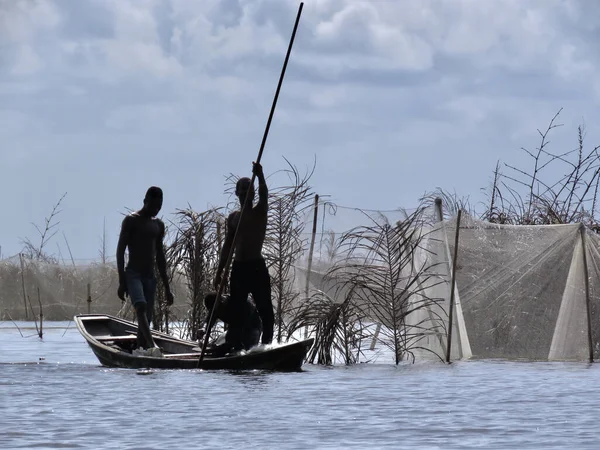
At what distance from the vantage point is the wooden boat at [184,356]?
13625mm

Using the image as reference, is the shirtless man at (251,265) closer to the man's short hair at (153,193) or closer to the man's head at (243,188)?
the man's head at (243,188)

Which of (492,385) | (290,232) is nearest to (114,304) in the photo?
(290,232)

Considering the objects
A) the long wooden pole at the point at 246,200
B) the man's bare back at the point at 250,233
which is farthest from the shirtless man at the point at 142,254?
the man's bare back at the point at 250,233

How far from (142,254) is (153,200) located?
61 centimetres

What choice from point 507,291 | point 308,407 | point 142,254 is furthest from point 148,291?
point 507,291

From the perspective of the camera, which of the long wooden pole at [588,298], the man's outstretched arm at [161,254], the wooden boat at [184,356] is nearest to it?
the wooden boat at [184,356]

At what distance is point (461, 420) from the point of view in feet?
32.3

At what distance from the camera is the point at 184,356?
14617 mm

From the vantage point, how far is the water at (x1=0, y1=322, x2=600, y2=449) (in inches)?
342

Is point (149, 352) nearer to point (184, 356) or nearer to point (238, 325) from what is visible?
point (184, 356)

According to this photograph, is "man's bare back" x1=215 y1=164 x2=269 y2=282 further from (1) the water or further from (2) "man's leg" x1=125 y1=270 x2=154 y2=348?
(1) the water

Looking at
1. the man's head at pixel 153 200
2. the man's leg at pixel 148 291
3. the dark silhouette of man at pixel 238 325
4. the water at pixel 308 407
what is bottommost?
the water at pixel 308 407

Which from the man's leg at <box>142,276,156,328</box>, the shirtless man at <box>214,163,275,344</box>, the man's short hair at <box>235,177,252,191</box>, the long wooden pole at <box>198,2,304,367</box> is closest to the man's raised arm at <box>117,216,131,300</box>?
the man's leg at <box>142,276,156,328</box>

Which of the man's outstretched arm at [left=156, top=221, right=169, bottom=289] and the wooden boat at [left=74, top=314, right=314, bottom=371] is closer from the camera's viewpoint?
the wooden boat at [left=74, top=314, right=314, bottom=371]
